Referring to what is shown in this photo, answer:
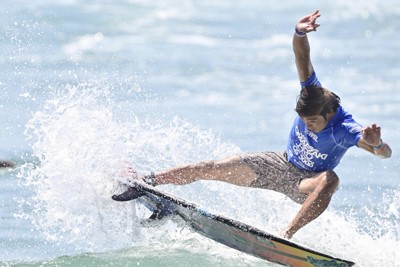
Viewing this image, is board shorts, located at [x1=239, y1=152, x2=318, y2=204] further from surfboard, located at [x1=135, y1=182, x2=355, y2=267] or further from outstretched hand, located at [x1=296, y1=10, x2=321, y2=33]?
outstretched hand, located at [x1=296, y1=10, x2=321, y2=33]

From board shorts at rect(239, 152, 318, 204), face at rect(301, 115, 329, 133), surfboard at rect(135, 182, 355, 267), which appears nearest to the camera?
surfboard at rect(135, 182, 355, 267)

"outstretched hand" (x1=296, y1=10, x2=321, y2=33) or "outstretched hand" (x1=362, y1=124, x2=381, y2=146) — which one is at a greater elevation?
"outstretched hand" (x1=296, y1=10, x2=321, y2=33)

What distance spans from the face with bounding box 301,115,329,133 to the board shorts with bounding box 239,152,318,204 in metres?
0.63

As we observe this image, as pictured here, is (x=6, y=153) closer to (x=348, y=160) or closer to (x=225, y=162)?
(x=348, y=160)

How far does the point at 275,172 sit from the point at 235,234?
2.84 feet

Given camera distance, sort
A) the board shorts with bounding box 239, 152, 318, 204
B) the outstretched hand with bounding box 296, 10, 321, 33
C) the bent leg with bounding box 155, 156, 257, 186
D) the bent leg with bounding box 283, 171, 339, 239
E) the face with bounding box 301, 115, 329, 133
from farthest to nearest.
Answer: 1. the bent leg with bounding box 155, 156, 257, 186
2. the board shorts with bounding box 239, 152, 318, 204
3. the outstretched hand with bounding box 296, 10, 321, 33
4. the face with bounding box 301, 115, 329, 133
5. the bent leg with bounding box 283, 171, 339, 239

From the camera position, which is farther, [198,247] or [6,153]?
[6,153]

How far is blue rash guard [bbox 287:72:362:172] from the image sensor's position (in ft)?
31.9

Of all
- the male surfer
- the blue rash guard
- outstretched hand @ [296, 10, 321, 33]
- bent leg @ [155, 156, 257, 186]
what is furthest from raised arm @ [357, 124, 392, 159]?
bent leg @ [155, 156, 257, 186]

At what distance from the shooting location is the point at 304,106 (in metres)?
9.63

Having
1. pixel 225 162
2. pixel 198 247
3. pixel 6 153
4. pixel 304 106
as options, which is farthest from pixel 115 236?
pixel 6 153

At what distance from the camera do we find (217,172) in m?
10.5

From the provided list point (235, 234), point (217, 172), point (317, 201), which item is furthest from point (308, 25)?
point (235, 234)

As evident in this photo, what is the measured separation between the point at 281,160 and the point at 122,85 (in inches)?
682
